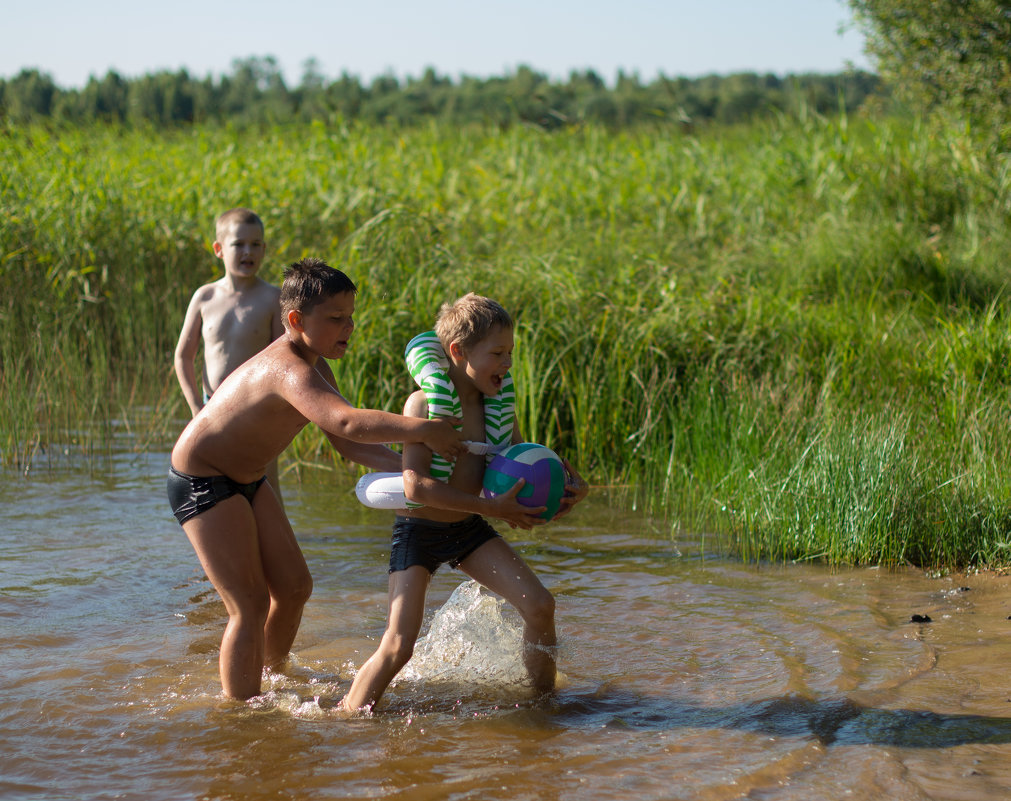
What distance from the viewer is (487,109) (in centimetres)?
1811

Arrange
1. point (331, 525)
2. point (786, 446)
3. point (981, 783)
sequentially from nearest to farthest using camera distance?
1. point (981, 783)
2. point (786, 446)
3. point (331, 525)

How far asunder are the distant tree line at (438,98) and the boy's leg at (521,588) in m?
10.5

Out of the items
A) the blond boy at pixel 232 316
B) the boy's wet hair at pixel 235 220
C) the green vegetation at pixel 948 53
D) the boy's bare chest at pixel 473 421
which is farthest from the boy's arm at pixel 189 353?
the green vegetation at pixel 948 53

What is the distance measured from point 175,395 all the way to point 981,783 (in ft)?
24.7

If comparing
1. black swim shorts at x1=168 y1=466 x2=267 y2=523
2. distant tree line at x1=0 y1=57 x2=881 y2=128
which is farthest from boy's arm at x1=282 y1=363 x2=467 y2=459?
distant tree line at x1=0 y1=57 x2=881 y2=128

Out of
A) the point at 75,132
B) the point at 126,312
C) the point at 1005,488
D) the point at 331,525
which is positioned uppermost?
the point at 75,132

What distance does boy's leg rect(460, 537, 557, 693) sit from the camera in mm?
3850

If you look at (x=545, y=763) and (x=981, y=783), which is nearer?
(x=981, y=783)

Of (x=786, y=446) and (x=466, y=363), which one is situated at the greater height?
(x=466, y=363)

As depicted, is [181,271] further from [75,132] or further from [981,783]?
[981,783]

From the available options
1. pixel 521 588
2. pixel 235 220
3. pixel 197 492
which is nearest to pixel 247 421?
pixel 197 492

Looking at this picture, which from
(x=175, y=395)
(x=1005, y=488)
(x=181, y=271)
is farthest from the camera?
(x=181, y=271)

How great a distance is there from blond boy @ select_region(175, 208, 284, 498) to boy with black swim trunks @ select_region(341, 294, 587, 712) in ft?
6.96

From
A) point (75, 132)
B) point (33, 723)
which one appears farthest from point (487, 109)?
point (33, 723)
